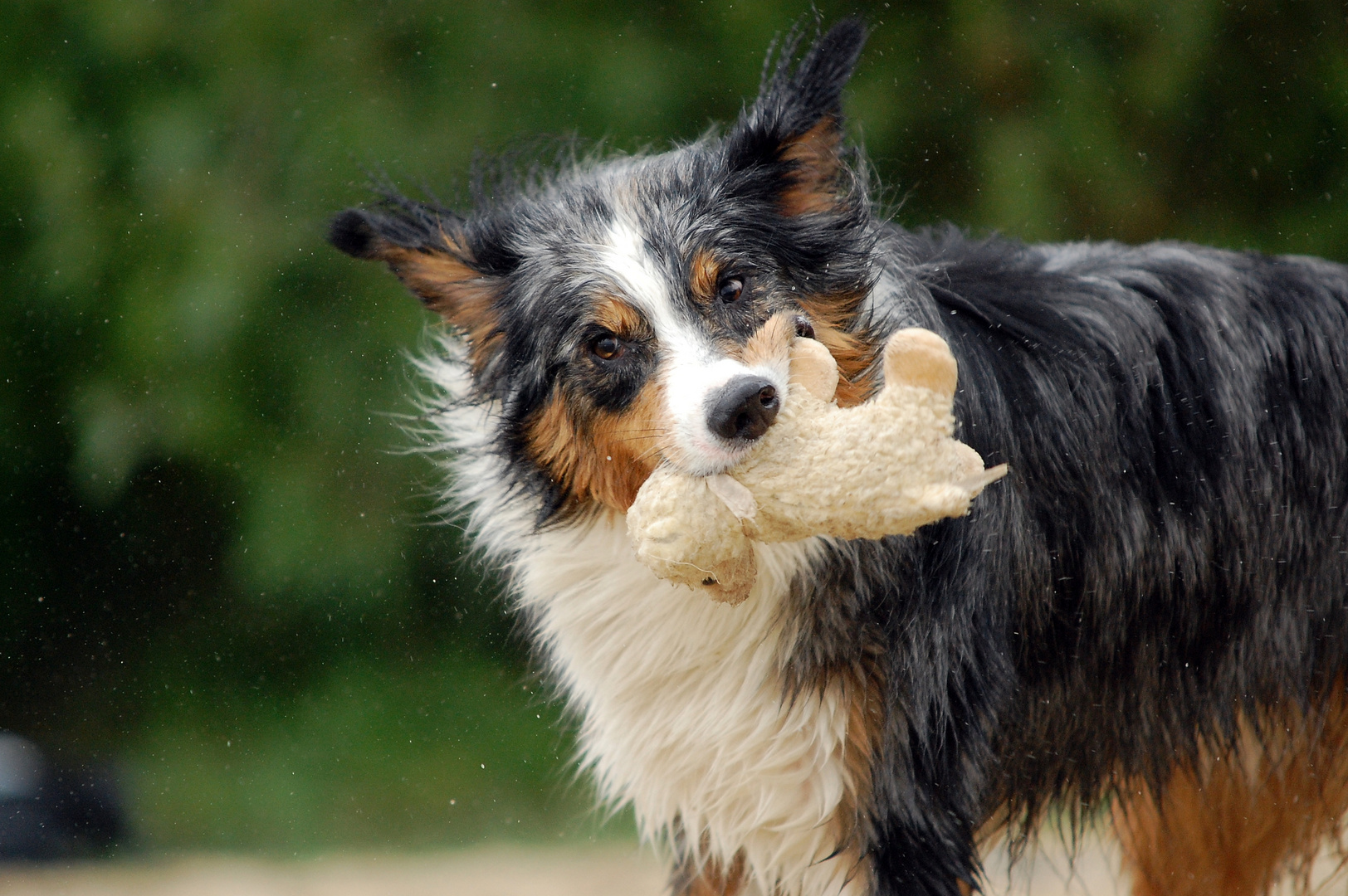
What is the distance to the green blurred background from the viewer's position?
18.9 feet

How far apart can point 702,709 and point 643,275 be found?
3.04 ft

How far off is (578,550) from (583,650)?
23 centimetres

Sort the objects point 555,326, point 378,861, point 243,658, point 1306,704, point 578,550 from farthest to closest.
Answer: point 243,658 < point 378,861 < point 1306,704 < point 578,550 < point 555,326

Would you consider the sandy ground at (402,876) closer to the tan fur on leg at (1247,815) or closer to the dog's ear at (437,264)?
the tan fur on leg at (1247,815)

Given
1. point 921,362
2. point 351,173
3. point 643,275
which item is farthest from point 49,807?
point 921,362

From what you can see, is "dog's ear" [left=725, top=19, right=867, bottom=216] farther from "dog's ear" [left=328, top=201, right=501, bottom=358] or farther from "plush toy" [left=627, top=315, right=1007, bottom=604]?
"dog's ear" [left=328, top=201, right=501, bottom=358]

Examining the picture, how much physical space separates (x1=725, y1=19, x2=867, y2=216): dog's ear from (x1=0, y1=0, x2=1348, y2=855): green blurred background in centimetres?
321

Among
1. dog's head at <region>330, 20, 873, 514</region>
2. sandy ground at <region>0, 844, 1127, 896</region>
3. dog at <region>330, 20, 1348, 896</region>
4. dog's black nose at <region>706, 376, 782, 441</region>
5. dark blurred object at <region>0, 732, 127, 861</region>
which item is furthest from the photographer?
dark blurred object at <region>0, 732, 127, 861</region>

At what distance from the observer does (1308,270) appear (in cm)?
307

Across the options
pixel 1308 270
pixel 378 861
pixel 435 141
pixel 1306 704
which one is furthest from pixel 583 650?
pixel 435 141

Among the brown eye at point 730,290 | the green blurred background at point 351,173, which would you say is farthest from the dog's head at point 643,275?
the green blurred background at point 351,173

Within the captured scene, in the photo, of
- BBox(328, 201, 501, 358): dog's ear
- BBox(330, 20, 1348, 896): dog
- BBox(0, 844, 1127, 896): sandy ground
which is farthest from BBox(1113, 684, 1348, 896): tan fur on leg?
BBox(328, 201, 501, 358): dog's ear

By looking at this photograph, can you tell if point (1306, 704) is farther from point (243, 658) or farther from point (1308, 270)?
point (243, 658)

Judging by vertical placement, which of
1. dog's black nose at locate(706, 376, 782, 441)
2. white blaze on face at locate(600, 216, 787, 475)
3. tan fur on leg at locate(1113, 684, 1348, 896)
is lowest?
tan fur on leg at locate(1113, 684, 1348, 896)
